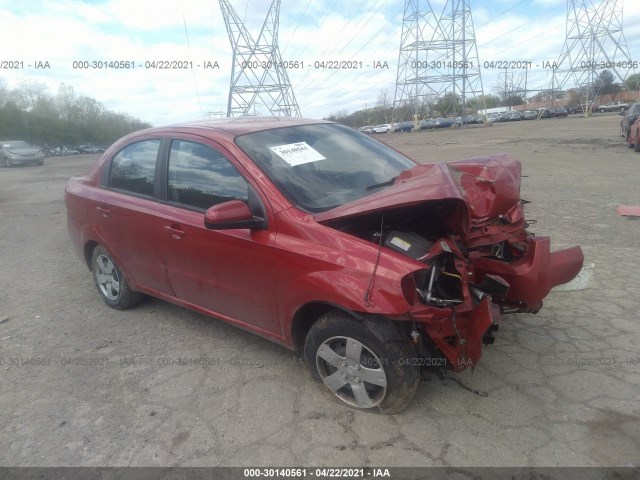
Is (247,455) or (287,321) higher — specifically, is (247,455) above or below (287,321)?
below

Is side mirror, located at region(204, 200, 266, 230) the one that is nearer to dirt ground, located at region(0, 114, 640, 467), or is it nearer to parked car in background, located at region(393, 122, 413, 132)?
dirt ground, located at region(0, 114, 640, 467)

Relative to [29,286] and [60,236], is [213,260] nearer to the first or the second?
[29,286]

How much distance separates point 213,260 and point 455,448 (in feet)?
6.18

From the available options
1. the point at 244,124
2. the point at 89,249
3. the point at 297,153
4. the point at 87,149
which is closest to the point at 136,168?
the point at 244,124

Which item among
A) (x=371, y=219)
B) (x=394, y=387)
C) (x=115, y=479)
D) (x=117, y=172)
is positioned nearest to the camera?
(x=115, y=479)

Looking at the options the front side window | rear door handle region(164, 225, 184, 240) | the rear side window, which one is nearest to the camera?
the front side window

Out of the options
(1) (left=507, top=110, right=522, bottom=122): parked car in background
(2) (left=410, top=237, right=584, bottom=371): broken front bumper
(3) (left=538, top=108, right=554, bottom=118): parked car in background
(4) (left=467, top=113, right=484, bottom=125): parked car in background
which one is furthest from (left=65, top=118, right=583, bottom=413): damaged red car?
(1) (left=507, top=110, right=522, bottom=122): parked car in background

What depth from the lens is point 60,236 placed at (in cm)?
794

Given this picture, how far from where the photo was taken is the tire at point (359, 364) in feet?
8.60

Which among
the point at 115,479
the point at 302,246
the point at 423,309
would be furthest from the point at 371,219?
the point at 115,479

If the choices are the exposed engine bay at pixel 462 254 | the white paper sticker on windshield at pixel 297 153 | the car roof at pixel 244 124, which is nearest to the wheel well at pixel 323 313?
the exposed engine bay at pixel 462 254

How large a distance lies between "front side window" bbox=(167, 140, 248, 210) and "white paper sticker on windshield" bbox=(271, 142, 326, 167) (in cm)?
35

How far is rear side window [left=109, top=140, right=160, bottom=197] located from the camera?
12.5 feet

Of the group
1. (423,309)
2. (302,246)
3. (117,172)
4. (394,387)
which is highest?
(117,172)
